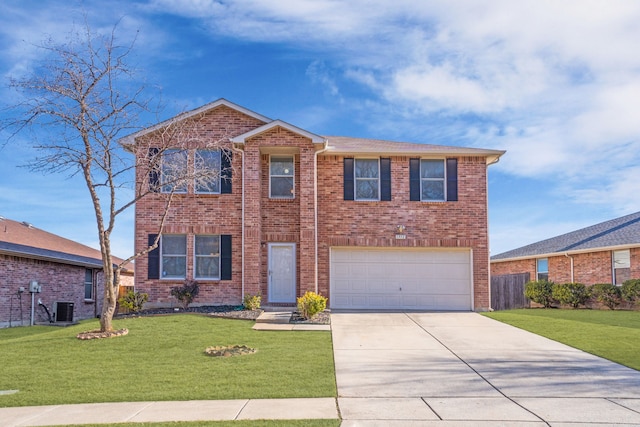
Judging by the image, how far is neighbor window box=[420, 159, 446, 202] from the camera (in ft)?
67.2

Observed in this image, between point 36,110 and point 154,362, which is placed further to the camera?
point 36,110

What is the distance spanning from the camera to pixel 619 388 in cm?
935

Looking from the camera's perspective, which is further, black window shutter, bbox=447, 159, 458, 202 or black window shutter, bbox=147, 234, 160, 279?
black window shutter, bbox=447, 159, 458, 202

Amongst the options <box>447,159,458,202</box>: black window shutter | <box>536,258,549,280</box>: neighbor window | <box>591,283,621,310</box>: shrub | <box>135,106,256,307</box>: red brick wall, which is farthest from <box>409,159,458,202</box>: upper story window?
<box>536,258,549,280</box>: neighbor window

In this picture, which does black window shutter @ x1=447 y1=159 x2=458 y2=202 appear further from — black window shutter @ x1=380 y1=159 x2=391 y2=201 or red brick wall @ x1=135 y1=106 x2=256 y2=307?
red brick wall @ x1=135 y1=106 x2=256 y2=307

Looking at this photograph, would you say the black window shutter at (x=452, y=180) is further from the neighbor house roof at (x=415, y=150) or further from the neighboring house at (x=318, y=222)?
the neighbor house roof at (x=415, y=150)

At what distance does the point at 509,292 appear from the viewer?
27.0 m

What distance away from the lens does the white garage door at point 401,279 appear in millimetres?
20109

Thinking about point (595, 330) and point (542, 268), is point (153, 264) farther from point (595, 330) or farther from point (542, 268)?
point (542, 268)

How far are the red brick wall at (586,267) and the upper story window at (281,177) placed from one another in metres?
13.4

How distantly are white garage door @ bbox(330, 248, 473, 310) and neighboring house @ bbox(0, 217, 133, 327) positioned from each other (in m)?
10.3

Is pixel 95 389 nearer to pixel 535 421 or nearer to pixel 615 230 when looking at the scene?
pixel 535 421

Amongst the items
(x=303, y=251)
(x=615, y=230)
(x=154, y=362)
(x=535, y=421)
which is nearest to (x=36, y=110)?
(x=154, y=362)

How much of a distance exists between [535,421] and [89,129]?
11586 millimetres
